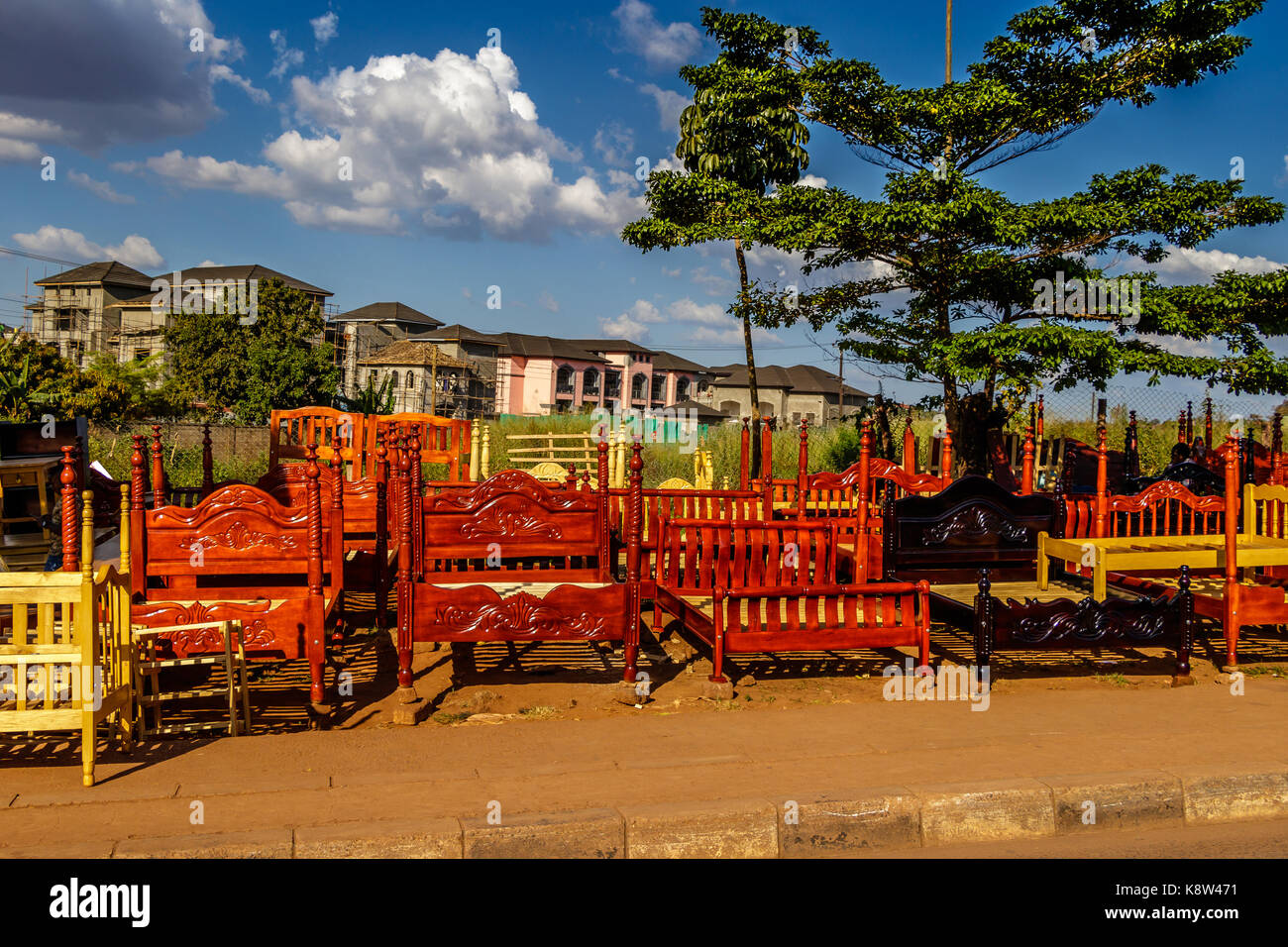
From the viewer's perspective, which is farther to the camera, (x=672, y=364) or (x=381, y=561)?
(x=672, y=364)

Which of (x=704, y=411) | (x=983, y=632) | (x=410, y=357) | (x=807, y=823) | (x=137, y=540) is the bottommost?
(x=807, y=823)

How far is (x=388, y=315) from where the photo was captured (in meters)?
63.6

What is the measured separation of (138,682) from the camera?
5.73 metres

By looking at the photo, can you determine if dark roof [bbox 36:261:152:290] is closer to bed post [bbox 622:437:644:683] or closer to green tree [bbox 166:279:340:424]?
green tree [bbox 166:279:340:424]

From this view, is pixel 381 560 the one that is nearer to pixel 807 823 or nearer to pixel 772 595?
pixel 772 595

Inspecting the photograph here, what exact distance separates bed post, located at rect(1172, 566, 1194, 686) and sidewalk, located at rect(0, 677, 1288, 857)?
1.00 meters

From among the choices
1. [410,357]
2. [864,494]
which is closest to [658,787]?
[864,494]

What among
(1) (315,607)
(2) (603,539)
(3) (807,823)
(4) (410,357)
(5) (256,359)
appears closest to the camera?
(3) (807,823)

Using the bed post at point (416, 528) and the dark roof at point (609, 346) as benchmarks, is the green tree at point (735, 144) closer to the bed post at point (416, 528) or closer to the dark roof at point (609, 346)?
the bed post at point (416, 528)

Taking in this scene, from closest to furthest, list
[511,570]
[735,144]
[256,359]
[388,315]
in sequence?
1. [511,570]
2. [735,144]
3. [256,359]
4. [388,315]

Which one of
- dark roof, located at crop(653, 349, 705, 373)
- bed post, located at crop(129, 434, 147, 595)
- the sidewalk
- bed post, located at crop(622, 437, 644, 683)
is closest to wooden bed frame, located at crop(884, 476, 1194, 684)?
the sidewalk

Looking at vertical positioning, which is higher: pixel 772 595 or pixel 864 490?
pixel 864 490

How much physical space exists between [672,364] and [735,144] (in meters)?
48.3
